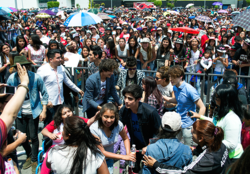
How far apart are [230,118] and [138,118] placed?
122 centimetres

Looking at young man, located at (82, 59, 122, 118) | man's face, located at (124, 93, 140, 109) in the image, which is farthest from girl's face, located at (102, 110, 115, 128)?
young man, located at (82, 59, 122, 118)

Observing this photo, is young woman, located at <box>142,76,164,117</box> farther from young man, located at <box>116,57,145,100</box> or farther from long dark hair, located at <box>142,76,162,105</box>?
young man, located at <box>116,57,145,100</box>

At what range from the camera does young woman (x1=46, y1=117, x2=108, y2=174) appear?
6.84 feet

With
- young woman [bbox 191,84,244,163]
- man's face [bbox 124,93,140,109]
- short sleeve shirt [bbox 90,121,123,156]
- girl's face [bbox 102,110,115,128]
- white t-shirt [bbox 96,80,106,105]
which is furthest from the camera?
white t-shirt [bbox 96,80,106,105]

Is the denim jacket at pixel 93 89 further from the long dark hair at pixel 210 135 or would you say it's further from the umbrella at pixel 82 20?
the umbrella at pixel 82 20

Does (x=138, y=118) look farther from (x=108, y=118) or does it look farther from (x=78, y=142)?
(x=78, y=142)

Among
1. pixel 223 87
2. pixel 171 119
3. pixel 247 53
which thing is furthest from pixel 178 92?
pixel 247 53

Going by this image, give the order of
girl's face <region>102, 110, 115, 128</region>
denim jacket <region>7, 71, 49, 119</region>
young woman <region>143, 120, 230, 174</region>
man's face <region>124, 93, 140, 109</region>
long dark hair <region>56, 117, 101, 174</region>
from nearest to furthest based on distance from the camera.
Answer: long dark hair <region>56, 117, 101, 174</region>, young woman <region>143, 120, 230, 174</region>, girl's face <region>102, 110, 115, 128</region>, man's face <region>124, 93, 140, 109</region>, denim jacket <region>7, 71, 49, 119</region>

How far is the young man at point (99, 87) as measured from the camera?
400 cm

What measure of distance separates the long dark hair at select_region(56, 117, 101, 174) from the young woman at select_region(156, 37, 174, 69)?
5179mm

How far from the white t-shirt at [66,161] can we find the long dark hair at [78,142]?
0.03 metres

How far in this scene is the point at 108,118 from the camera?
3.04 meters

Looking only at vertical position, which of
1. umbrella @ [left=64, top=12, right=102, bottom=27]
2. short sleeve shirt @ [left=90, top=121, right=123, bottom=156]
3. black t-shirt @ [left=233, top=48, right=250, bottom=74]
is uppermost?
umbrella @ [left=64, top=12, right=102, bottom=27]

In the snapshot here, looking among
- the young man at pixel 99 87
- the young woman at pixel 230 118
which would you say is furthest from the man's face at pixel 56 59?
the young woman at pixel 230 118
